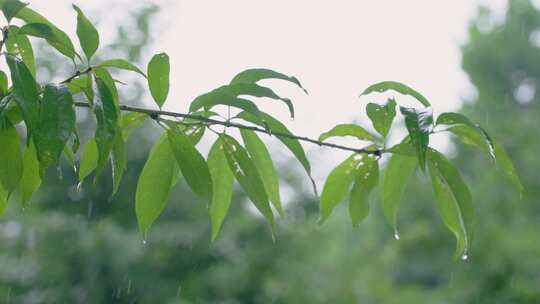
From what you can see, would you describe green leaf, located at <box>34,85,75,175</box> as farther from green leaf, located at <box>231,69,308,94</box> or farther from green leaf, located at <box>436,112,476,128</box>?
green leaf, located at <box>436,112,476,128</box>

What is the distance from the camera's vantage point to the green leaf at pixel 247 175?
541 millimetres

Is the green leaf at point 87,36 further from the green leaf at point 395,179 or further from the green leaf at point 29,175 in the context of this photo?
the green leaf at point 395,179

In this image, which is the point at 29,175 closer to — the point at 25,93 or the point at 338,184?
the point at 25,93

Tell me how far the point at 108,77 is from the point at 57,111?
80 millimetres

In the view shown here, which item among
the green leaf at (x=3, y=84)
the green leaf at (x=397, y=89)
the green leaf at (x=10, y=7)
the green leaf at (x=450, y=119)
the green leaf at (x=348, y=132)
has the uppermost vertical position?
the green leaf at (x=10, y=7)

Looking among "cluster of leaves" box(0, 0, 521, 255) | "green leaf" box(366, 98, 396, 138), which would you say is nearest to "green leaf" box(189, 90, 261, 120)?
"cluster of leaves" box(0, 0, 521, 255)

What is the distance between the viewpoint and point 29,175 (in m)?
0.54

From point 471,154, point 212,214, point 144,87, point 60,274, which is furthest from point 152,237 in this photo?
point 471,154

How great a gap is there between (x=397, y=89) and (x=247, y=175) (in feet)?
0.47

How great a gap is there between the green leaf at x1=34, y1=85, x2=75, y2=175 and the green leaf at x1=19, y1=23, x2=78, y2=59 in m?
0.05

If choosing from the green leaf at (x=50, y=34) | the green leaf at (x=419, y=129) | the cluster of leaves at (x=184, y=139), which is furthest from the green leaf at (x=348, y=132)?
the green leaf at (x=50, y=34)

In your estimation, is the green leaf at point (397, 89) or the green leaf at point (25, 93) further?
the green leaf at point (397, 89)

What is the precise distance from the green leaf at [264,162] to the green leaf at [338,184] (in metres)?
0.04

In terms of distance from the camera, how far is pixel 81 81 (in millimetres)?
545
